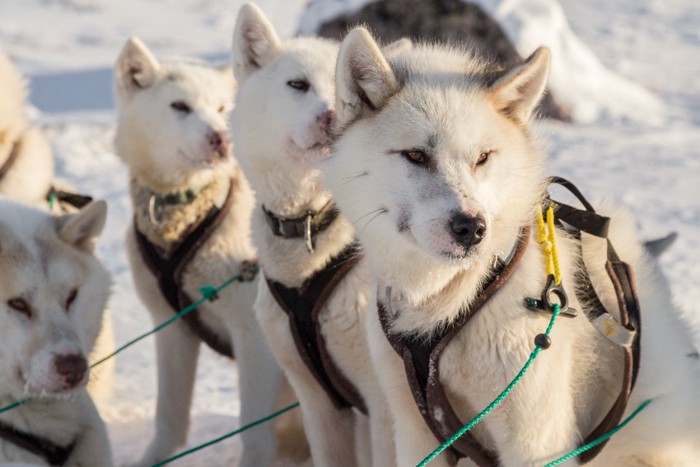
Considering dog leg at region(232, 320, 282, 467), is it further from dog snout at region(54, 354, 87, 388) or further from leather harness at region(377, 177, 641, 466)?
leather harness at region(377, 177, 641, 466)

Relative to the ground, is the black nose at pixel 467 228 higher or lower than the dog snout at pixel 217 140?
higher

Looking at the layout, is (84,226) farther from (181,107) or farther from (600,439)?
(600,439)

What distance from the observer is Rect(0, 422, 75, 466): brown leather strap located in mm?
3449

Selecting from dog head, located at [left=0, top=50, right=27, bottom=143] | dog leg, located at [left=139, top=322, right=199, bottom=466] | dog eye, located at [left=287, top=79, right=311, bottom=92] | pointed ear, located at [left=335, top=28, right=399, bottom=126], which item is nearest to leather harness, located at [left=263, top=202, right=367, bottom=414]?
dog eye, located at [left=287, top=79, right=311, bottom=92]

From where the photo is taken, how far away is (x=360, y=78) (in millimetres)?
2771

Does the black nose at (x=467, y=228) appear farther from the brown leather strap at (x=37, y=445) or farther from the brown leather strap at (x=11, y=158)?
the brown leather strap at (x=11, y=158)

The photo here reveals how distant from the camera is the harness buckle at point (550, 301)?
8.71 feet

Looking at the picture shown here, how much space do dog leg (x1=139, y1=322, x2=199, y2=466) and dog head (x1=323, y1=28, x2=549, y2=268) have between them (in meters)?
2.20

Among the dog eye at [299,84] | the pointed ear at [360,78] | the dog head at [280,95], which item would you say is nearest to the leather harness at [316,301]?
the dog head at [280,95]

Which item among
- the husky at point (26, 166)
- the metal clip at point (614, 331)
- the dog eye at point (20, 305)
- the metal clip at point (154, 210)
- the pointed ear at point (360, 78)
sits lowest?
the husky at point (26, 166)

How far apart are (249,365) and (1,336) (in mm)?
1267

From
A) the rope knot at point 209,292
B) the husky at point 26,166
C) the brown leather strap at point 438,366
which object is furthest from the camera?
the husky at point 26,166

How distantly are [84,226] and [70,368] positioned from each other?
2.19 ft

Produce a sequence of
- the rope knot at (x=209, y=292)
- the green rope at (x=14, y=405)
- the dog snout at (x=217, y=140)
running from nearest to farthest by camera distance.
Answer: the green rope at (x=14, y=405) → the rope knot at (x=209, y=292) → the dog snout at (x=217, y=140)
